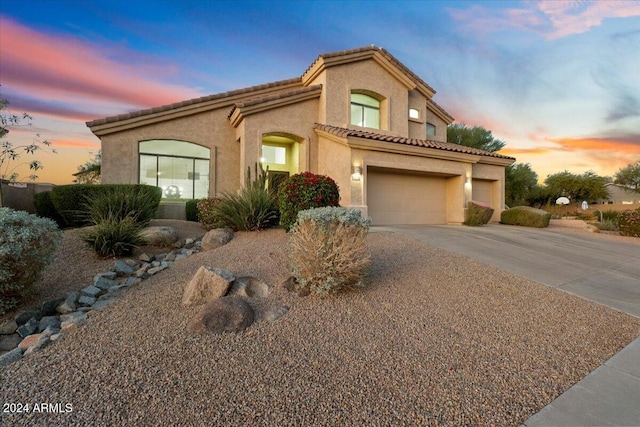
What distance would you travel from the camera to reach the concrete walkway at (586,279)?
7.18 ft

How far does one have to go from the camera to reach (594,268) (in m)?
6.33

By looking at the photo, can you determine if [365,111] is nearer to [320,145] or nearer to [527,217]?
[320,145]

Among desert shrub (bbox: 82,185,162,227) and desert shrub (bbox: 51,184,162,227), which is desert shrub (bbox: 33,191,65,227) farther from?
desert shrub (bbox: 82,185,162,227)

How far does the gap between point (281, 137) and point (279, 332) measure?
11427mm

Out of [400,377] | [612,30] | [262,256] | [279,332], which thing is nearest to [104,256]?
[262,256]

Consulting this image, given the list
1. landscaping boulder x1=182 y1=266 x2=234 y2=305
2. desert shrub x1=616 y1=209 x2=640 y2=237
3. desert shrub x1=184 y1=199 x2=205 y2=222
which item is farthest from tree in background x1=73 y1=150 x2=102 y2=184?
desert shrub x1=616 y1=209 x2=640 y2=237

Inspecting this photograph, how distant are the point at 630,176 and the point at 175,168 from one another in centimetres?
5016

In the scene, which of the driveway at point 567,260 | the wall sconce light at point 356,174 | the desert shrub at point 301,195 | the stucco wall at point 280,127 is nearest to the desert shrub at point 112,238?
the desert shrub at point 301,195

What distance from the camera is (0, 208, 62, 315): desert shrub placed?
13.5 ft

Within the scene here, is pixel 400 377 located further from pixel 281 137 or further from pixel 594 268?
pixel 281 137

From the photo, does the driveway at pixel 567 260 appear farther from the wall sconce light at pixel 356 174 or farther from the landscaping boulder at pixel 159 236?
the landscaping boulder at pixel 159 236

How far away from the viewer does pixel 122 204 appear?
25.5 feet

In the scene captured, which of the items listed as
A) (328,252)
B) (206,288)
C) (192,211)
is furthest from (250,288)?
(192,211)

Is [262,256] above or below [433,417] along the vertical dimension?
above
